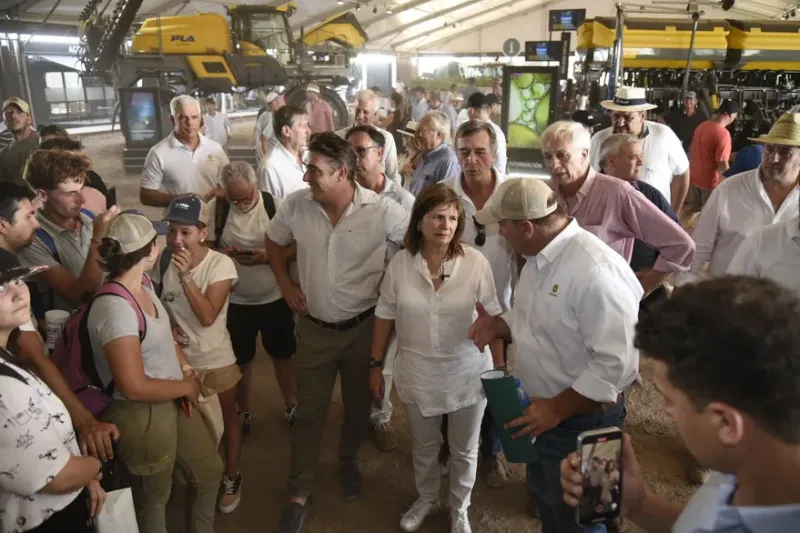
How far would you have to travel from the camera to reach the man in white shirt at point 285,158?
368 cm

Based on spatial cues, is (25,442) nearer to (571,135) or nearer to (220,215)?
(220,215)

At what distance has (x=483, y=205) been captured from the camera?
3.00 metres

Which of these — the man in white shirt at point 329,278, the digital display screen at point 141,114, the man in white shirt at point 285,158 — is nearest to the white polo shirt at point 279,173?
the man in white shirt at point 285,158

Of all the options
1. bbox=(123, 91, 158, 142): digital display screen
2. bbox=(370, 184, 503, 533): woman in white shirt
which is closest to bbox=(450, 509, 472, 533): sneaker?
bbox=(370, 184, 503, 533): woman in white shirt

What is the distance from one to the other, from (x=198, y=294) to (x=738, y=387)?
7.08ft

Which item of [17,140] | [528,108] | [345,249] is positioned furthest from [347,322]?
[528,108]

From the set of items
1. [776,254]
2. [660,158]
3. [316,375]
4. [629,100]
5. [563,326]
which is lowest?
[316,375]

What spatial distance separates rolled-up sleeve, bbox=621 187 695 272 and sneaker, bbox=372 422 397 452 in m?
1.79

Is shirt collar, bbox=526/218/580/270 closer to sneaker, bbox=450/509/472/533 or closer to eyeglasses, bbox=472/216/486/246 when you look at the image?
eyeglasses, bbox=472/216/486/246

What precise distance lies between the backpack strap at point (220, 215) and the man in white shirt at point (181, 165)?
26.1 inches

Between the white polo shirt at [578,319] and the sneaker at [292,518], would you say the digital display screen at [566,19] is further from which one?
the sneaker at [292,518]

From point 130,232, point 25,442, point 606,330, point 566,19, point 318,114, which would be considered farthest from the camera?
point 566,19

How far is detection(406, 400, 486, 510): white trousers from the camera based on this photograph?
8.23 ft

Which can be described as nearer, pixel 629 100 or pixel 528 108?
pixel 629 100
